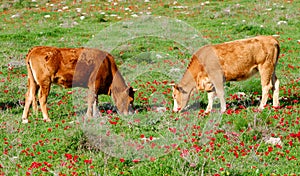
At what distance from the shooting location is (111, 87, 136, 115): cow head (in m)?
11.5

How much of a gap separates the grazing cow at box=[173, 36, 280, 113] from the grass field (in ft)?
1.71

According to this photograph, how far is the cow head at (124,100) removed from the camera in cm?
1151

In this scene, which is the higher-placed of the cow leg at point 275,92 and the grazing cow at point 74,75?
the grazing cow at point 74,75

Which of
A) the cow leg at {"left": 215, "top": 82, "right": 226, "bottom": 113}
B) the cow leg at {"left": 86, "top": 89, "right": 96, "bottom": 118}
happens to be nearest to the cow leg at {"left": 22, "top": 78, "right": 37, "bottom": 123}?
the cow leg at {"left": 86, "top": 89, "right": 96, "bottom": 118}

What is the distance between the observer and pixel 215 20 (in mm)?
25000

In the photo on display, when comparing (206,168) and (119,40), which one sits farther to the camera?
(119,40)

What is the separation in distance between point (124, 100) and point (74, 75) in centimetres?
148

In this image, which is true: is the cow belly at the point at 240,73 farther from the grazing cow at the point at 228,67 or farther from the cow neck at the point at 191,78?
the cow neck at the point at 191,78

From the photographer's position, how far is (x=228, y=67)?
1164 centimetres

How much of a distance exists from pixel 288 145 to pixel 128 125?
3.50 metres

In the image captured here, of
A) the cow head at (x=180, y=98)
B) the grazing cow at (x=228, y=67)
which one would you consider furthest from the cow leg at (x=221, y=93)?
the cow head at (x=180, y=98)

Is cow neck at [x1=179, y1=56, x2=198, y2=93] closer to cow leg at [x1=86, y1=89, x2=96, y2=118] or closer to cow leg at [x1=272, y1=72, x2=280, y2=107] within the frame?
cow leg at [x1=272, y1=72, x2=280, y2=107]

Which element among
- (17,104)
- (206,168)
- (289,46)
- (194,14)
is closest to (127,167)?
(206,168)

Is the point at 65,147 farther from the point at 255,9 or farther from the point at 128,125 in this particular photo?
the point at 255,9
